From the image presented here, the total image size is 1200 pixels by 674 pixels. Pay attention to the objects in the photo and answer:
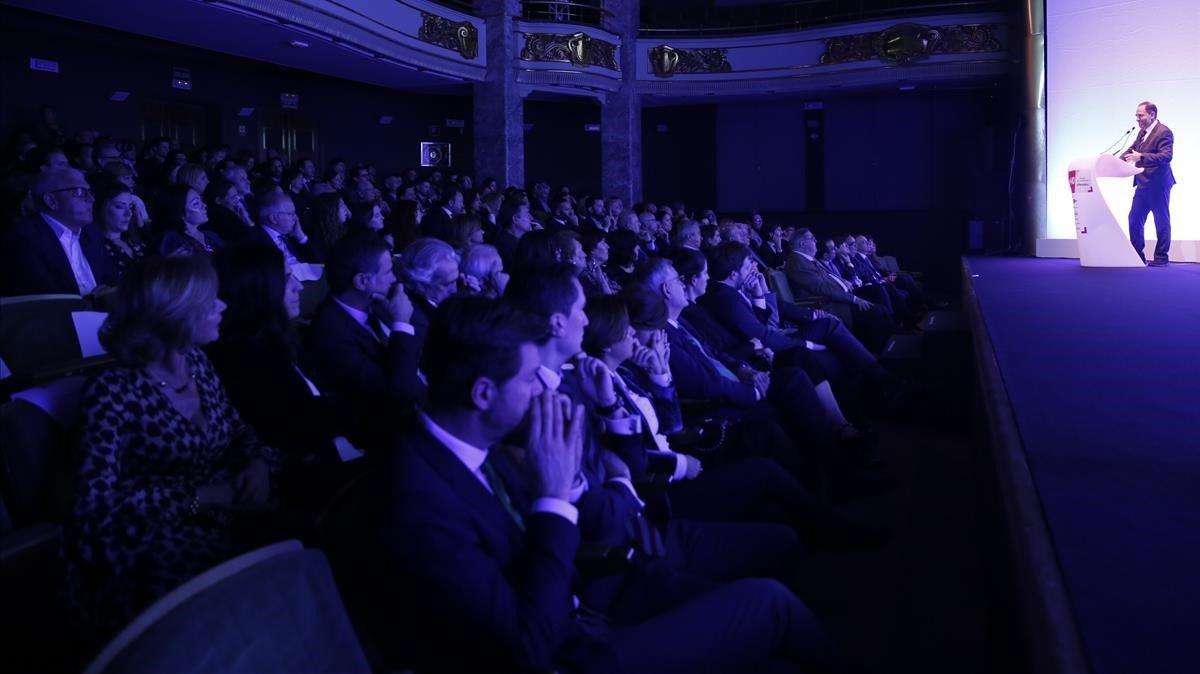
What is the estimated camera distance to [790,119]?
53.1ft

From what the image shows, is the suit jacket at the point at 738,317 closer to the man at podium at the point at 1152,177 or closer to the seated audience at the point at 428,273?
the seated audience at the point at 428,273

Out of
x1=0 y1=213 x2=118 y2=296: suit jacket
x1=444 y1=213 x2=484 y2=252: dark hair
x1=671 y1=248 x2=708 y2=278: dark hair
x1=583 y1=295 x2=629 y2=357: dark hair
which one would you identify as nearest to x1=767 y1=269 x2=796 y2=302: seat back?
x1=671 y1=248 x2=708 y2=278: dark hair

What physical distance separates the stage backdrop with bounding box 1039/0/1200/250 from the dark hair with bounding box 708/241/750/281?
5855 mm

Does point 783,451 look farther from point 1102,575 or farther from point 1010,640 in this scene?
point 1102,575

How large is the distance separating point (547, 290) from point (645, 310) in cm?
69

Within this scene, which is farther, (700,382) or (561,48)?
(561,48)

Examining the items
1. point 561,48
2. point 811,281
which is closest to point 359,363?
point 811,281

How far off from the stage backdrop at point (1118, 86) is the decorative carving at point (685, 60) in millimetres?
5544

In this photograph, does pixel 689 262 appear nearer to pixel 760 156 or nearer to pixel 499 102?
pixel 499 102

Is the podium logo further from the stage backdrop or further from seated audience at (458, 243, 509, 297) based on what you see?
seated audience at (458, 243, 509, 297)

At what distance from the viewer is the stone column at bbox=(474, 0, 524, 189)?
42.5ft

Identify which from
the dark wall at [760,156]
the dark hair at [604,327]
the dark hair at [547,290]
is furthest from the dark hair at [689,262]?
the dark wall at [760,156]

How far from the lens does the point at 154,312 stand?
6.81 ft

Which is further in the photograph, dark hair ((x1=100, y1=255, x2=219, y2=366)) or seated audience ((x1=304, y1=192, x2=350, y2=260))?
seated audience ((x1=304, y1=192, x2=350, y2=260))
